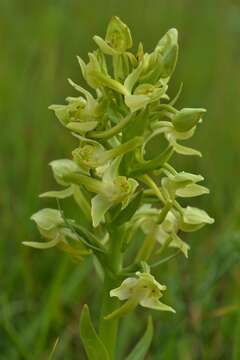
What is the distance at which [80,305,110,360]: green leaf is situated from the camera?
5.15 feet

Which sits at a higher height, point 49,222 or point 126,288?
point 49,222

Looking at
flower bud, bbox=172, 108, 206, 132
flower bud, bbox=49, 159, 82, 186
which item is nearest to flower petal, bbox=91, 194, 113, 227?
flower bud, bbox=49, 159, 82, 186

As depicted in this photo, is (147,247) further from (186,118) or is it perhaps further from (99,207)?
(186,118)

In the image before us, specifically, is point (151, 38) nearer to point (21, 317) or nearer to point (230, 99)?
point (230, 99)

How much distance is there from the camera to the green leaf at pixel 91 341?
1570mm

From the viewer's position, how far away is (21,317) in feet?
7.63

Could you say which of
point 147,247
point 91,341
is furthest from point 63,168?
point 91,341

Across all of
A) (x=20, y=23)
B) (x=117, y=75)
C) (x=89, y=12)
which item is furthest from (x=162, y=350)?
(x=89, y=12)

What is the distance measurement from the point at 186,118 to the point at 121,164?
0.60 ft

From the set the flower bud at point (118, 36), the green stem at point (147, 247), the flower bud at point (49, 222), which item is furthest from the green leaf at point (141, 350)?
the flower bud at point (118, 36)

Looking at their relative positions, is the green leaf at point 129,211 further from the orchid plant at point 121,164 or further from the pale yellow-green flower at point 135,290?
the pale yellow-green flower at point 135,290

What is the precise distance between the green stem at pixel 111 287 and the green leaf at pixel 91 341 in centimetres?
8

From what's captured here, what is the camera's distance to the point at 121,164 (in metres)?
1.71

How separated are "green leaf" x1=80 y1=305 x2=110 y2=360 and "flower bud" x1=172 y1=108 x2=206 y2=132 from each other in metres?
0.49
